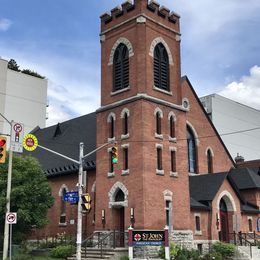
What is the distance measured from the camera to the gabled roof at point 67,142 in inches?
1563

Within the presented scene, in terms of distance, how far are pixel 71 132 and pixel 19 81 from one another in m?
28.6

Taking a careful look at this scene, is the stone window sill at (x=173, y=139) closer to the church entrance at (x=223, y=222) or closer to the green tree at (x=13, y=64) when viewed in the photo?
the church entrance at (x=223, y=222)

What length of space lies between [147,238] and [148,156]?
6.00m

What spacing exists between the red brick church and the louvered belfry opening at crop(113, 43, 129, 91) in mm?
76

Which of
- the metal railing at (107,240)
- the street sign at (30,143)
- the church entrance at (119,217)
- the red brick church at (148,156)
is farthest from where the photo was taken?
the church entrance at (119,217)

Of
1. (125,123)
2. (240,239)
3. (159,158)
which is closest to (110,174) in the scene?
(159,158)

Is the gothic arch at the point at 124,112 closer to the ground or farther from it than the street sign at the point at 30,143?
farther from it

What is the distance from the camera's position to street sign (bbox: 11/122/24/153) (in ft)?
78.3

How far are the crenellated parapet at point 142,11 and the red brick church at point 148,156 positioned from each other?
74mm

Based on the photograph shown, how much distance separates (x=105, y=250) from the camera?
97.9ft

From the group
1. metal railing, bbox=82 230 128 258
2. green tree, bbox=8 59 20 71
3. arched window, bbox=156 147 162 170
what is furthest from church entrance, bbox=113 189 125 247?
green tree, bbox=8 59 20 71

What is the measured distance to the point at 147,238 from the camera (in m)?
27.5

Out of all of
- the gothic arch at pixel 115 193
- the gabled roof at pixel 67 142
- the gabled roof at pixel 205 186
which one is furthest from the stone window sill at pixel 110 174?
the gabled roof at pixel 205 186

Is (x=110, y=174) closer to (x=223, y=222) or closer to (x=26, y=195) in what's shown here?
(x=26, y=195)
